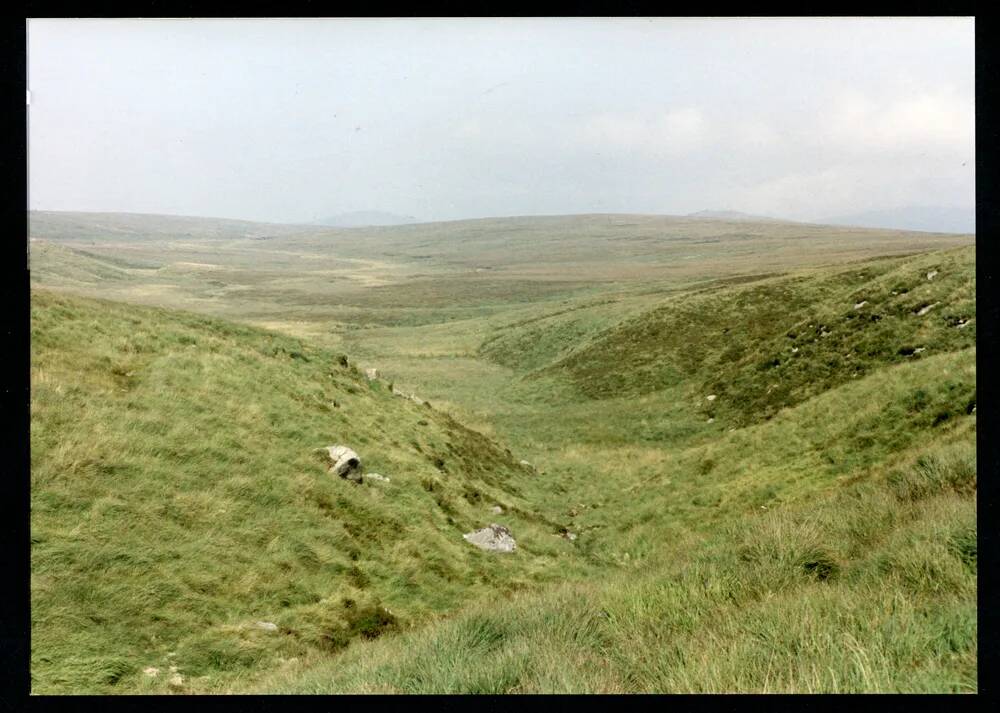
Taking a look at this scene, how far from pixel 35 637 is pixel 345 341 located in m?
70.3

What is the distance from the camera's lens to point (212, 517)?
9.34m

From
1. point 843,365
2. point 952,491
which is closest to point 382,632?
point 952,491

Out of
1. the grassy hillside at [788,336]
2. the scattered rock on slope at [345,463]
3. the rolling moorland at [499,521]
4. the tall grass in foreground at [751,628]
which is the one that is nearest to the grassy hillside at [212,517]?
the rolling moorland at [499,521]

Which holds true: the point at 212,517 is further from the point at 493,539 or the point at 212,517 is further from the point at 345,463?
the point at 493,539

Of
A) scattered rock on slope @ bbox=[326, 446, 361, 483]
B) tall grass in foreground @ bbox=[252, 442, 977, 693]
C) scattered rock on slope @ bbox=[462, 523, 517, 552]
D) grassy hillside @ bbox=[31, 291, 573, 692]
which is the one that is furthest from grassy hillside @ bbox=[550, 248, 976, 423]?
tall grass in foreground @ bbox=[252, 442, 977, 693]

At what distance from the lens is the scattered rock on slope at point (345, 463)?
489 inches

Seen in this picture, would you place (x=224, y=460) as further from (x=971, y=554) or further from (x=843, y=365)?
(x=843, y=365)

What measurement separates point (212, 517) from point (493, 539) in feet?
20.1

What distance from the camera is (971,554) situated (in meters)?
5.14

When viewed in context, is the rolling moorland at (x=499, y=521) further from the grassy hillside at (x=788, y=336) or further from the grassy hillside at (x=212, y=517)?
the grassy hillside at (x=788, y=336)

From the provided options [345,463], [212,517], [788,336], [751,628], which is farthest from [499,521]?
[788,336]

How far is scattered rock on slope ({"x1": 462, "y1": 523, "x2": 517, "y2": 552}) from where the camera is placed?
41.5 ft

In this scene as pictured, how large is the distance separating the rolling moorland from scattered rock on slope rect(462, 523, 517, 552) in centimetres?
32

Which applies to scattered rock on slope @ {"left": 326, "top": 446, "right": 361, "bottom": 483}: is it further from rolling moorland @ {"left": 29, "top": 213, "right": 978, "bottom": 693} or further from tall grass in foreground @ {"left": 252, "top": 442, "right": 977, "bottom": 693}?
tall grass in foreground @ {"left": 252, "top": 442, "right": 977, "bottom": 693}
